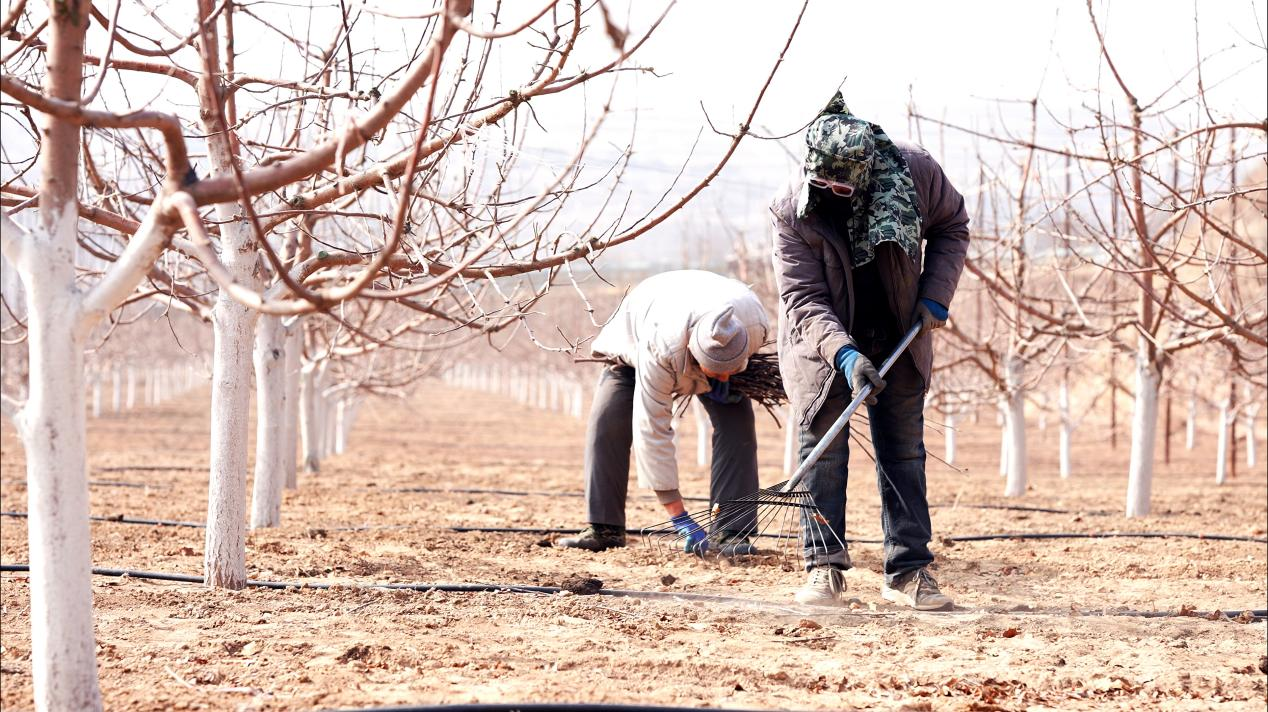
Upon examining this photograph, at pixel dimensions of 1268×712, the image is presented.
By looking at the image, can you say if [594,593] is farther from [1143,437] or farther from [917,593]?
[1143,437]

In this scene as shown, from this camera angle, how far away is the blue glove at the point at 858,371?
11.5ft

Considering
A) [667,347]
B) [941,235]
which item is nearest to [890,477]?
[941,235]

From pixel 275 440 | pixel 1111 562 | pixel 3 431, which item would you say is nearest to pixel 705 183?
pixel 1111 562

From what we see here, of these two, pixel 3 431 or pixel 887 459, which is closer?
pixel 887 459

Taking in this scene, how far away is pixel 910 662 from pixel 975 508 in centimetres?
521

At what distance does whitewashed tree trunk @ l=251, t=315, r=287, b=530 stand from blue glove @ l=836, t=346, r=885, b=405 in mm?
3300

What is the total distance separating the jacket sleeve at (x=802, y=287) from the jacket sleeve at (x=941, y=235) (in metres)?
0.34

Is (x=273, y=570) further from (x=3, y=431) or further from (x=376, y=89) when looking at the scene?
(x=3, y=431)

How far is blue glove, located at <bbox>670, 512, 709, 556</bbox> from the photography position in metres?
4.70

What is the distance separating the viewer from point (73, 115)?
80.3 inches

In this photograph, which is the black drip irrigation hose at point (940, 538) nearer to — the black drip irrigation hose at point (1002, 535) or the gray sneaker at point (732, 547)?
the black drip irrigation hose at point (1002, 535)

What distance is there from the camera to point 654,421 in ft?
15.8

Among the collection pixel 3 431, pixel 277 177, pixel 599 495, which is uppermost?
pixel 277 177

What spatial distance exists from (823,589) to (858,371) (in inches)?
30.5
